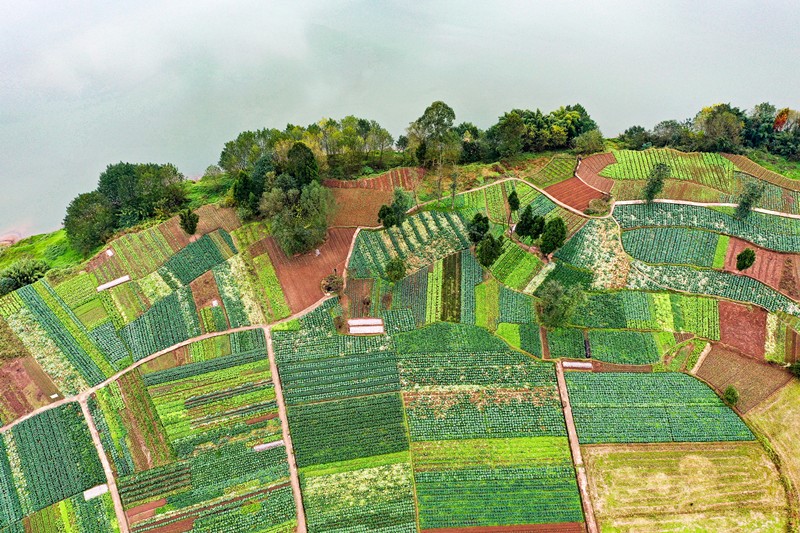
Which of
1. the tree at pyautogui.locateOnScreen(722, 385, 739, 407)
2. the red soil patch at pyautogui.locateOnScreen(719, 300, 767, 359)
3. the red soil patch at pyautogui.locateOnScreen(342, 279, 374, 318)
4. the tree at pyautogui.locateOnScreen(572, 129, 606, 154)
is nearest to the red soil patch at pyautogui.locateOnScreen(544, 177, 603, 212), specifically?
the tree at pyautogui.locateOnScreen(572, 129, 606, 154)

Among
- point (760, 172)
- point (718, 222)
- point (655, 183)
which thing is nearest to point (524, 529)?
point (655, 183)

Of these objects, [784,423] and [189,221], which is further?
[189,221]

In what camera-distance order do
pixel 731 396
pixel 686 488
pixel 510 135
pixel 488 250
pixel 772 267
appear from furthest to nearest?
pixel 510 135 → pixel 772 267 → pixel 488 250 → pixel 731 396 → pixel 686 488

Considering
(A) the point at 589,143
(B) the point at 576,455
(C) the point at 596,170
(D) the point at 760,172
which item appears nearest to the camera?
(B) the point at 576,455

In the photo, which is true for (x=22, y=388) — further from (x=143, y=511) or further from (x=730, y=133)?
(x=730, y=133)

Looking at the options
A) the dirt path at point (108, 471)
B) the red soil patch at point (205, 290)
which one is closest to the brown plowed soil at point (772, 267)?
the red soil patch at point (205, 290)

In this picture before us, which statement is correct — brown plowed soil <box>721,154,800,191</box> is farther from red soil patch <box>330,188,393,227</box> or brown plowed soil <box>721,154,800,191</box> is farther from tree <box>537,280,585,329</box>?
red soil patch <box>330,188,393,227</box>

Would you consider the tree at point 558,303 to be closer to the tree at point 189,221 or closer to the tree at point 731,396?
the tree at point 731,396

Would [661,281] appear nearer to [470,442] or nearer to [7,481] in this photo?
[470,442]
